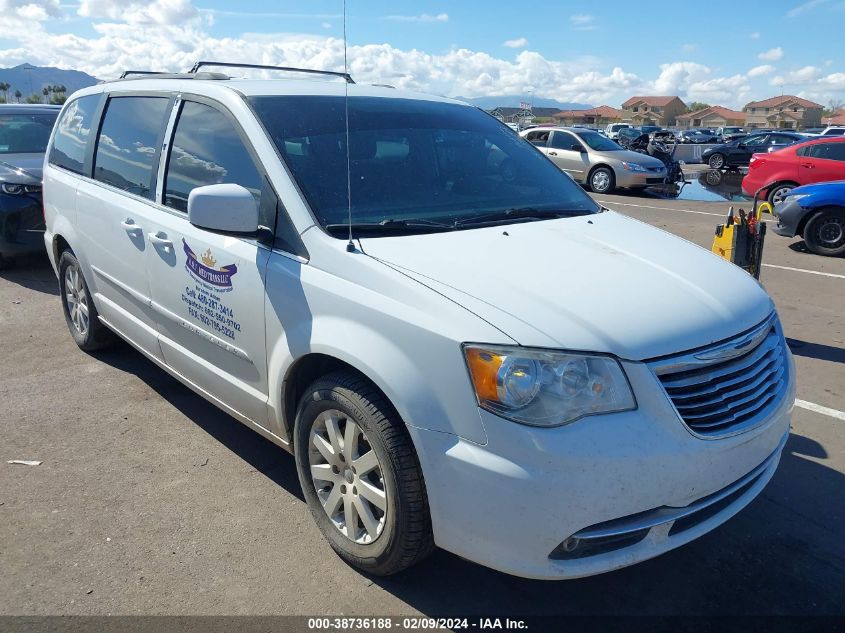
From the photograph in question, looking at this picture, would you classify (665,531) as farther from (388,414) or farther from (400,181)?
(400,181)

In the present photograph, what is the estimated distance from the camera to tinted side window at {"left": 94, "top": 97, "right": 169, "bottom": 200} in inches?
153

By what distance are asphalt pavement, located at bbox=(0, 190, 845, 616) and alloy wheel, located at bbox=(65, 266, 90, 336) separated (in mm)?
568

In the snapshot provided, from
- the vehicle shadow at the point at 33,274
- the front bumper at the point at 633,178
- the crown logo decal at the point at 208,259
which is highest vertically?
the crown logo decal at the point at 208,259

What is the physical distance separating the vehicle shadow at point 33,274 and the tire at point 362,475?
552 centimetres

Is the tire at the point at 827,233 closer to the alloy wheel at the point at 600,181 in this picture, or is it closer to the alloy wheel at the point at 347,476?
the alloy wheel at the point at 600,181

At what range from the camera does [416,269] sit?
2.57 m

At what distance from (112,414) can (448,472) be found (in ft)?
9.33

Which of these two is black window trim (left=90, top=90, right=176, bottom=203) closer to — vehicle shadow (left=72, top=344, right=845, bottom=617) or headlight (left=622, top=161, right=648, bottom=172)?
vehicle shadow (left=72, top=344, right=845, bottom=617)

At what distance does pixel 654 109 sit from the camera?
121 metres

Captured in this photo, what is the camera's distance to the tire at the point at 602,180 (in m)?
17.3

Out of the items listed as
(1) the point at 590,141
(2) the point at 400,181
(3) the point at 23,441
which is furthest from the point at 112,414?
(1) the point at 590,141

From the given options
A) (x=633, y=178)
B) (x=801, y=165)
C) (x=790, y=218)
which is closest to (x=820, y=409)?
(x=790, y=218)

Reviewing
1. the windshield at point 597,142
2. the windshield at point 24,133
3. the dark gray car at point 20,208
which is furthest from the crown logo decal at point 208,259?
the windshield at point 597,142

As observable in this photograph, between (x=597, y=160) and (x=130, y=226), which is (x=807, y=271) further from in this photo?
(x=597, y=160)
